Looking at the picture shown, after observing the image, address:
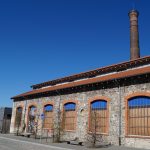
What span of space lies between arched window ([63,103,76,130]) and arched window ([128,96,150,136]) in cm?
650

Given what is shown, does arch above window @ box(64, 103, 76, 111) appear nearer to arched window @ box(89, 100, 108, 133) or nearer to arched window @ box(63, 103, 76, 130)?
arched window @ box(63, 103, 76, 130)

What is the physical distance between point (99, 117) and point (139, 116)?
3.97 m

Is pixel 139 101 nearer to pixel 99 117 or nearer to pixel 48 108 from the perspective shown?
pixel 99 117

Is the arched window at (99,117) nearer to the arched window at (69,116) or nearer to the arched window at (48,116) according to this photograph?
the arched window at (69,116)

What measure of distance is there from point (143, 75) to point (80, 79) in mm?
11083

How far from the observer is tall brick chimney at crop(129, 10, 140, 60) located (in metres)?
30.0

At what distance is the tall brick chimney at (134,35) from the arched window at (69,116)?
10.3m

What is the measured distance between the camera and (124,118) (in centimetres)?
1869

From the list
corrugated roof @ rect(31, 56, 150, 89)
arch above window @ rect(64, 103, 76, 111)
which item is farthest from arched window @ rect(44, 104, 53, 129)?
corrugated roof @ rect(31, 56, 150, 89)

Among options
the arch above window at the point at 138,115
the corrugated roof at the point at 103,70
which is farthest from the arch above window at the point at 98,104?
the corrugated roof at the point at 103,70

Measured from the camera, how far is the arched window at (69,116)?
77.5 feet

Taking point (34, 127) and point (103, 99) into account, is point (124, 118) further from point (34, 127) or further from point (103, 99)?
point (34, 127)

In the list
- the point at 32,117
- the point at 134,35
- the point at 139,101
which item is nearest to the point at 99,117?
the point at 139,101

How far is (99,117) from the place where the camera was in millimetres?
20906
